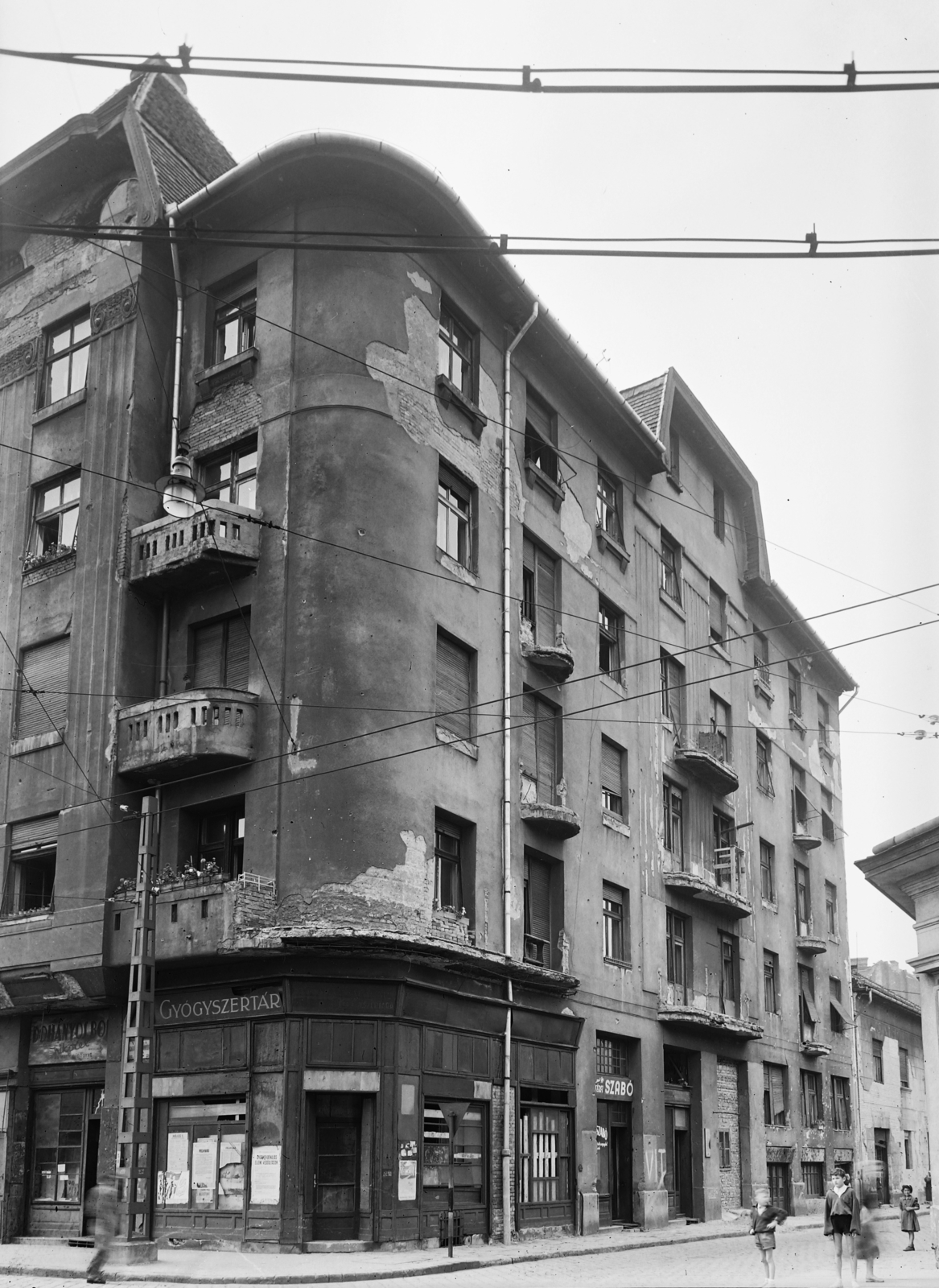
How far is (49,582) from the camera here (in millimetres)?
28656

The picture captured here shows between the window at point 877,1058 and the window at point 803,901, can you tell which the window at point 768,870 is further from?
the window at point 877,1058

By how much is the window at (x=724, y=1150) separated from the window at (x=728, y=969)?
11.1ft

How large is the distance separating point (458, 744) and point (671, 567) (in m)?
15.4

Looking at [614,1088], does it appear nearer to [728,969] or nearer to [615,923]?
[615,923]

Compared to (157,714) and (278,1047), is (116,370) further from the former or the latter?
(278,1047)

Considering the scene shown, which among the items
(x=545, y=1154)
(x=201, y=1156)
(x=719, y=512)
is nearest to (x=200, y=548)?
(x=201, y=1156)

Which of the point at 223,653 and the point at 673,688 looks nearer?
the point at 223,653

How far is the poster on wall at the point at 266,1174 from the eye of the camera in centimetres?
2252

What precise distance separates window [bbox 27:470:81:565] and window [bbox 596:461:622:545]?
1304 cm

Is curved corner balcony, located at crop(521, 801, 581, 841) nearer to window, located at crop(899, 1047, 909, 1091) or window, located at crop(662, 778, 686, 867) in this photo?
window, located at crop(662, 778, 686, 867)

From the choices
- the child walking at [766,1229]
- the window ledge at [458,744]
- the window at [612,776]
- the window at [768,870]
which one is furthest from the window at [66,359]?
the window at [768,870]

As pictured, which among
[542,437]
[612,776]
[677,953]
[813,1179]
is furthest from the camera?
[813,1179]

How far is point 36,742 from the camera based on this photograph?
90.9ft

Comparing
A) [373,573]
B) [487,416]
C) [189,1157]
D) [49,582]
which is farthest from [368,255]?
[189,1157]
